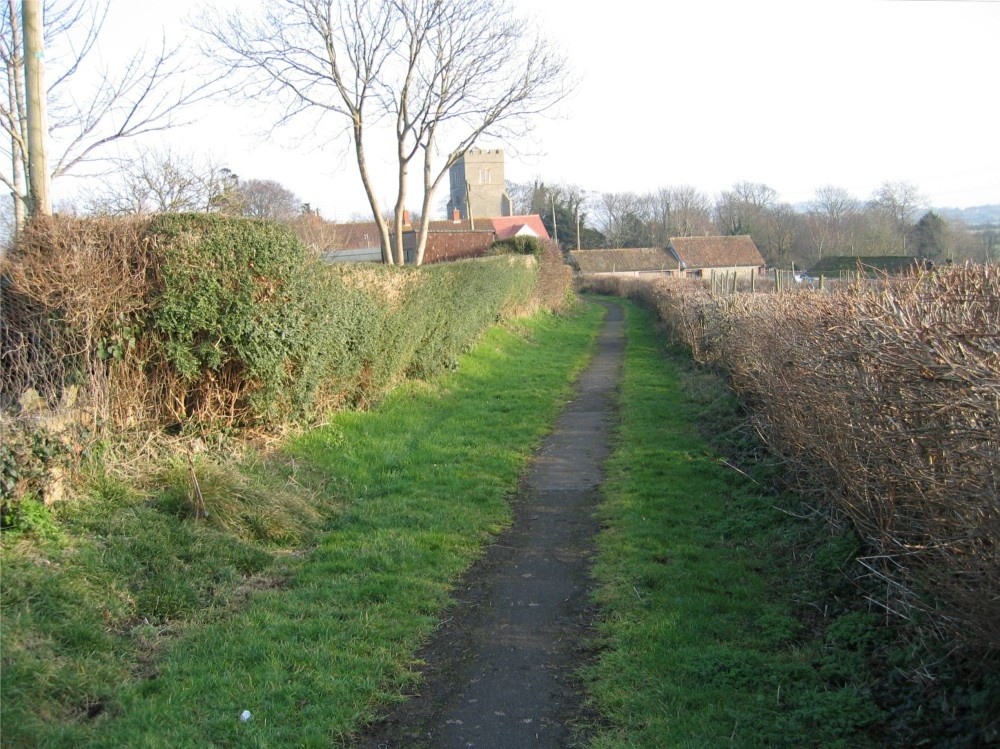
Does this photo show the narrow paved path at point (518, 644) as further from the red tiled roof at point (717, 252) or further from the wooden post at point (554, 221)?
the wooden post at point (554, 221)

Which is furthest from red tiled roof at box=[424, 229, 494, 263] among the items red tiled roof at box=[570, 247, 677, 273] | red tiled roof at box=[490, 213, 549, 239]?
red tiled roof at box=[570, 247, 677, 273]

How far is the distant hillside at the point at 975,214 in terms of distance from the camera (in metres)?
22.0

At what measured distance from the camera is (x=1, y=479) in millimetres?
5340

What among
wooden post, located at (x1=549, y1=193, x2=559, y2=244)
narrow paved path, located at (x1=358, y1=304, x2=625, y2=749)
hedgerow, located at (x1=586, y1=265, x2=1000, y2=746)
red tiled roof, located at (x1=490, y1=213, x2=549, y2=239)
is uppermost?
wooden post, located at (x1=549, y1=193, x2=559, y2=244)

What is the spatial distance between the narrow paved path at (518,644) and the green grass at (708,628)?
196mm

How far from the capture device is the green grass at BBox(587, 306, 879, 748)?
4.07m

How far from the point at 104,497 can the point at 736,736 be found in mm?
5046

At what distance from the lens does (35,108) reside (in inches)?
307

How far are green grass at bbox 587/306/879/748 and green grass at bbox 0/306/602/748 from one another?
1.27 meters

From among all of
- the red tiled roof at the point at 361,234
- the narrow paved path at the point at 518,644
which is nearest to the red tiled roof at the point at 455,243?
the red tiled roof at the point at 361,234

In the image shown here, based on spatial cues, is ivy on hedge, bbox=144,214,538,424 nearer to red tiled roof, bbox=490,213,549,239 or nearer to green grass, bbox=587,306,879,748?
green grass, bbox=587,306,879,748

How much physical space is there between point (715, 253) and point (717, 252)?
0.20 meters

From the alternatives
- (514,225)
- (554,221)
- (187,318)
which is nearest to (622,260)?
(554,221)

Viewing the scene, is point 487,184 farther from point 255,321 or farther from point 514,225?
point 255,321
